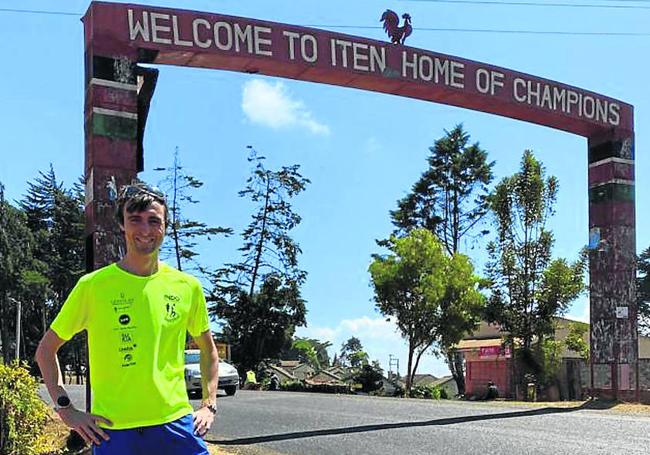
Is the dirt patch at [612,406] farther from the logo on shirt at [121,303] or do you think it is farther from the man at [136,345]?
the logo on shirt at [121,303]

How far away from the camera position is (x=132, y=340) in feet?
10.2

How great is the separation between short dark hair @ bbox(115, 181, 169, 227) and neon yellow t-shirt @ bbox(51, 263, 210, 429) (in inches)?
10.3

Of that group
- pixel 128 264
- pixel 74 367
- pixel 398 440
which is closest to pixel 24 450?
pixel 398 440

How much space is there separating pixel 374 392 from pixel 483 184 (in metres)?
19.2

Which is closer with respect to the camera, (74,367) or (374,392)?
(374,392)

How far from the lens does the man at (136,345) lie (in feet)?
10.1

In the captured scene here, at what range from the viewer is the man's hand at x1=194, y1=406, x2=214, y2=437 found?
323 centimetres

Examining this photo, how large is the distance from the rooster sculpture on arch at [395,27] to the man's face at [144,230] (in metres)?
11.7

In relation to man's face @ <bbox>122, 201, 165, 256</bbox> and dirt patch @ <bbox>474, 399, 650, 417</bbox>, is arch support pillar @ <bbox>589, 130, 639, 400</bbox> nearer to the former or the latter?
dirt patch @ <bbox>474, 399, 650, 417</bbox>

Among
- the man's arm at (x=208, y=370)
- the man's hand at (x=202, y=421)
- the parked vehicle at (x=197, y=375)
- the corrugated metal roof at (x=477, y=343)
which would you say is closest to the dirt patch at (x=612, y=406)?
the parked vehicle at (x=197, y=375)

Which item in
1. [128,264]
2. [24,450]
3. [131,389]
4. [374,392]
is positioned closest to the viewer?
[131,389]

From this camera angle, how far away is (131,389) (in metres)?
3.09

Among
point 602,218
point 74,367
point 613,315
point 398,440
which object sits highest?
point 602,218

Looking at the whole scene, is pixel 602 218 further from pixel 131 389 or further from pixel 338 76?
pixel 131 389
